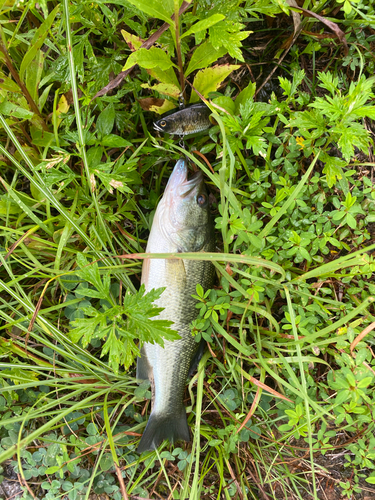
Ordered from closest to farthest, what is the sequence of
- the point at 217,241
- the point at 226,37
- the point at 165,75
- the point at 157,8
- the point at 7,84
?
the point at 157,8
the point at 226,37
the point at 7,84
the point at 165,75
the point at 217,241

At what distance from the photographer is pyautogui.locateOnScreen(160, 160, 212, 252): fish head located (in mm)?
1978

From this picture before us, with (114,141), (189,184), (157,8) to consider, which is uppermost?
(157,8)

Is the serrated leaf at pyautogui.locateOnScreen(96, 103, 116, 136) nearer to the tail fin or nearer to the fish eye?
the fish eye

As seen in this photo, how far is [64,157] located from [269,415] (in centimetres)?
220

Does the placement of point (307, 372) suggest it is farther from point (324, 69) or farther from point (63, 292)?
point (324, 69)

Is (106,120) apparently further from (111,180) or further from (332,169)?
(332,169)

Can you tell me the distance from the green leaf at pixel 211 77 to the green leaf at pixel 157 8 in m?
0.40

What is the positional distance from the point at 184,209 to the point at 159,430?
4.92 ft

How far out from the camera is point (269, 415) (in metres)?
2.30

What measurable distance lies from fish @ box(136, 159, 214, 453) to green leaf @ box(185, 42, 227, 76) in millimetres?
535

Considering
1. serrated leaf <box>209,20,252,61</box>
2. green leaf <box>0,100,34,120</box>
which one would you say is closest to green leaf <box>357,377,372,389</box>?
serrated leaf <box>209,20,252,61</box>

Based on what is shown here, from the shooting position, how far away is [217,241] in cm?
228

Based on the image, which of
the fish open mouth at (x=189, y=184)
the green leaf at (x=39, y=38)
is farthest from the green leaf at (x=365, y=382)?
the green leaf at (x=39, y=38)

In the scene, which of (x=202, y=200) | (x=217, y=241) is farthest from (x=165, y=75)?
(x=217, y=241)
